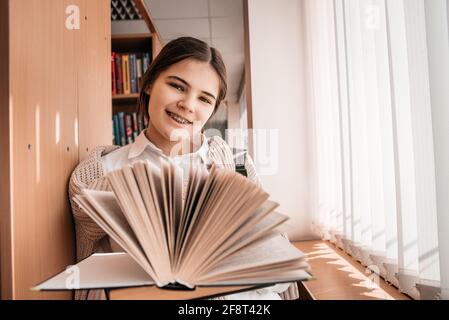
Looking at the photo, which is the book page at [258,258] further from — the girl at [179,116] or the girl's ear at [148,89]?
the girl's ear at [148,89]

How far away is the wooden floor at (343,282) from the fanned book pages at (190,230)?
0.37 m

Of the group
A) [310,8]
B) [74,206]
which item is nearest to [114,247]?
[74,206]

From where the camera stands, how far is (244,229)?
1.14ft

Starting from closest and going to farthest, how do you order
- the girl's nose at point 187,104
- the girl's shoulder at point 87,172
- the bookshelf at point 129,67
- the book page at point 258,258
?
the book page at point 258,258 < the girl's shoulder at point 87,172 < the girl's nose at point 187,104 < the bookshelf at point 129,67

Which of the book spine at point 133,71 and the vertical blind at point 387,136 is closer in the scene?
the vertical blind at point 387,136

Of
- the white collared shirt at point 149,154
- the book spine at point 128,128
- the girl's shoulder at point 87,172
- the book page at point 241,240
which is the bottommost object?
the book page at point 241,240

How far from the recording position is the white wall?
1846 mm

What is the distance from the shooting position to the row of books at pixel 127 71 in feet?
7.04

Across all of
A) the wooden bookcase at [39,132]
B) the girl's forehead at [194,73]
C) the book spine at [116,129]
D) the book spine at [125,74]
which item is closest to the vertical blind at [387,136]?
the girl's forehead at [194,73]

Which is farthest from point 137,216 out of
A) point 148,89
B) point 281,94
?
point 281,94

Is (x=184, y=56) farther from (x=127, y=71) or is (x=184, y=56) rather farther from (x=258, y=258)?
(x=127, y=71)

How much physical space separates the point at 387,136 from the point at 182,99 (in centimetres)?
57
